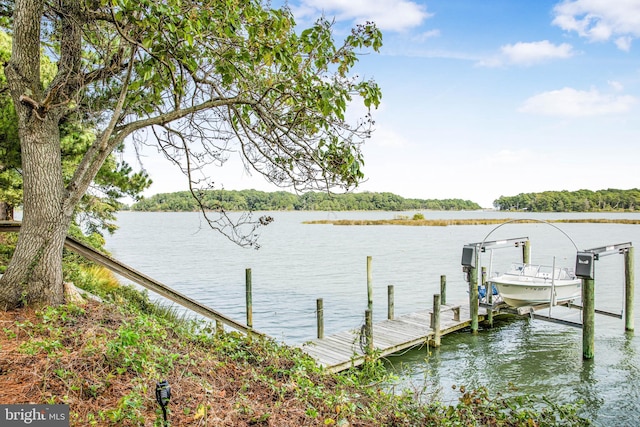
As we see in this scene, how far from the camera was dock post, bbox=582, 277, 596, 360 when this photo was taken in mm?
11711

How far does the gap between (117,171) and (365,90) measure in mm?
8929

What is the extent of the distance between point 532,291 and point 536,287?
17 centimetres

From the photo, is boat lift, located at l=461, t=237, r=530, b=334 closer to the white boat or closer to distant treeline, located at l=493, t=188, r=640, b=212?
the white boat

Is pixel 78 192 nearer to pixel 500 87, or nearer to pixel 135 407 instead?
pixel 135 407

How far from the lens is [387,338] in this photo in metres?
11.8

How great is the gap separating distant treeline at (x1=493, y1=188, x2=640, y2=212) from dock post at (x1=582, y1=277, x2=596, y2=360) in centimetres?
10275

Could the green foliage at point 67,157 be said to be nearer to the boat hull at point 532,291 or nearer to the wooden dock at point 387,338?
the wooden dock at point 387,338

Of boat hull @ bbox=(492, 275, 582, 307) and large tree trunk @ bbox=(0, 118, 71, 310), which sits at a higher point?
large tree trunk @ bbox=(0, 118, 71, 310)

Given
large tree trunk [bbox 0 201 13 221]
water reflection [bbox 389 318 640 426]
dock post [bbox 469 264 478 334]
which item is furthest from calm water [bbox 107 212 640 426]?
large tree trunk [bbox 0 201 13 221]

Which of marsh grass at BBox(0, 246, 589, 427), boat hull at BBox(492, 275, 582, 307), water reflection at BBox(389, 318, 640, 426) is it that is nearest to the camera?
marsh grass at BBox(0, 246, 589, 427)

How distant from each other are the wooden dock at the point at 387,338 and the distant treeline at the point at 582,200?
102 meters

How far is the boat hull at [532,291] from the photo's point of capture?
13867 millimetres

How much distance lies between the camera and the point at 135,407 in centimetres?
340

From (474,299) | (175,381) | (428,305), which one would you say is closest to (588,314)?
(474,299)
